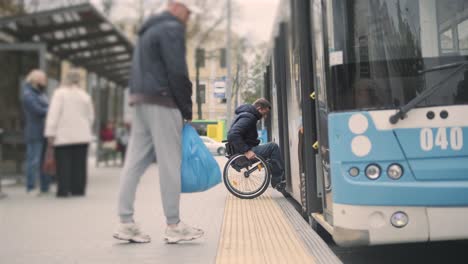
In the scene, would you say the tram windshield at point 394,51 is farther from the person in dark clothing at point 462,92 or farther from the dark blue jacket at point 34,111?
the dark blue jacket at point 34,111

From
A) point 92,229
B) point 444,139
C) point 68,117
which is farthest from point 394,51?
point 68,117

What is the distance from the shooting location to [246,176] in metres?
7.58

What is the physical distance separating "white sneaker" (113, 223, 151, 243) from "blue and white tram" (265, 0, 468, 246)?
1497 millimetres

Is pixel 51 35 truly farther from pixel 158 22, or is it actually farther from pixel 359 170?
pixel 359 170

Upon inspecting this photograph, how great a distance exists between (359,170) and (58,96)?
21.7ft

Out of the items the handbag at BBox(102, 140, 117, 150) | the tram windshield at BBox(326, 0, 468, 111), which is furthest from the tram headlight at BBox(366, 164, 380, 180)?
the handbag at BBox(102, 140, 117, 150)

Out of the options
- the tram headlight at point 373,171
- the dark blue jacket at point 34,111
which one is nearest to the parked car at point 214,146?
the tram headlight at point 373,171

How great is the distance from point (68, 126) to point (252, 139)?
4002mm

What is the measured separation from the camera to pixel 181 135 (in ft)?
18.1

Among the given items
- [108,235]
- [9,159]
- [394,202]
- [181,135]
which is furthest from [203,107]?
[9,159]

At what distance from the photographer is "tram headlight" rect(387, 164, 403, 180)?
4.51m

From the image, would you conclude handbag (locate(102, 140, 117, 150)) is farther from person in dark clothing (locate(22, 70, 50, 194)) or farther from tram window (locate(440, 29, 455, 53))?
tram window (locate(440, 29, 455, 53))

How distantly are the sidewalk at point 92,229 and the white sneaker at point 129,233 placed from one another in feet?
0.19

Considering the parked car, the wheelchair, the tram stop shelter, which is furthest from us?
the tram stop shelter
